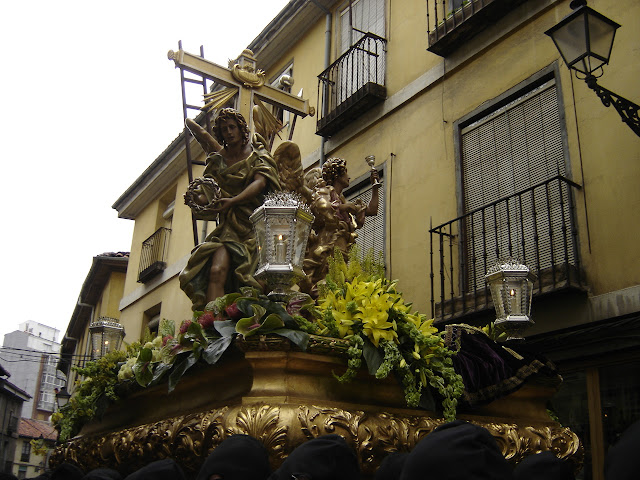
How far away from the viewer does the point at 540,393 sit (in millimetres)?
3648

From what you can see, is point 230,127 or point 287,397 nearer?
point 287,397


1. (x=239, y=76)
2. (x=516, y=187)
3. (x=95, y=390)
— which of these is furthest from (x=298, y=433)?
(x=516, y=187)

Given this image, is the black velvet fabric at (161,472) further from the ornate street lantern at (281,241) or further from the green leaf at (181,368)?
the ornate street lantern at (281,241)

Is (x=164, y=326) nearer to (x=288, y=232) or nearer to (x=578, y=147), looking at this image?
(x=288, y=232)

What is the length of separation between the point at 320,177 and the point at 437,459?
387 cm

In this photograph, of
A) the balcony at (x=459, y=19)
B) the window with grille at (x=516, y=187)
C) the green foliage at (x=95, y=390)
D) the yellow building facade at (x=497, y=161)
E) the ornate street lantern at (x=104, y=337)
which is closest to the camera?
the green foliage at (x=95, y=390)

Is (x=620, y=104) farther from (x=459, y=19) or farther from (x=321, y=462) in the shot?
(x=321, y=462)

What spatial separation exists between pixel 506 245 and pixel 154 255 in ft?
35.7

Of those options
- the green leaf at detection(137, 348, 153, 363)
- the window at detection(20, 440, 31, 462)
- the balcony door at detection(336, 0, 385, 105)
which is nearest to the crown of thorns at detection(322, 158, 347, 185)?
the green leaf at detection(137, 348, 153, 363)

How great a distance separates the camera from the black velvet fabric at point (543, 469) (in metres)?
2.50

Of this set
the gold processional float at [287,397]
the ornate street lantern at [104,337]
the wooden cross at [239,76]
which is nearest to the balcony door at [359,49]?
the wooden cross at [239,76]

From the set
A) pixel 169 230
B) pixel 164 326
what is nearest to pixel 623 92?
pixel 164 326

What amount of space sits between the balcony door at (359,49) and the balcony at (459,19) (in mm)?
1182

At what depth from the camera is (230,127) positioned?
435 cm
